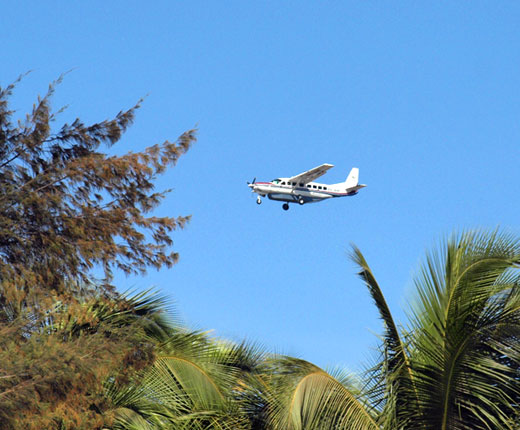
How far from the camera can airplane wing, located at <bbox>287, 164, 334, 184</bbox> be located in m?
48.0

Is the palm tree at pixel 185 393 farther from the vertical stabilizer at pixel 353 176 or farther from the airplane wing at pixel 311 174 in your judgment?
the vertical stabilizer at pixel 353 176

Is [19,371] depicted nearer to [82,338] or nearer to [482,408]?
[82,338]

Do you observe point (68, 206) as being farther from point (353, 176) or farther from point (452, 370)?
point (353, 176)

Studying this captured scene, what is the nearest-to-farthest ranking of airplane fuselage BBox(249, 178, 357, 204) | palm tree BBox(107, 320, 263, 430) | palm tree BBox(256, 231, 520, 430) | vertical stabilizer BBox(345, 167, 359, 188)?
palm tree BBox(256, 231, 520, 430)
palm tree BBox(107, 320, 263, 430)
airplane fuselage BBox(249, 178, 357, 204)
vertical stabilizer BBox(345, 167, 359, 188)

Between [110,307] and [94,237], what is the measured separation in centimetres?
131

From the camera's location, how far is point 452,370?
432 inches

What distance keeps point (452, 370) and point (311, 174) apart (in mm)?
38062

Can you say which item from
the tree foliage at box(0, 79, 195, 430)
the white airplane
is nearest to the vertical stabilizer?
the white airplane

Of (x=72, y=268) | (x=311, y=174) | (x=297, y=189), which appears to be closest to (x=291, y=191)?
(x=297, y=189)

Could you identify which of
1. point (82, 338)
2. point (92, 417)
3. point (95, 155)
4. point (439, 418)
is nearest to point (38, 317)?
point (82, 338)

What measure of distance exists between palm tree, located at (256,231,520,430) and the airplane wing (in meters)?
36.5

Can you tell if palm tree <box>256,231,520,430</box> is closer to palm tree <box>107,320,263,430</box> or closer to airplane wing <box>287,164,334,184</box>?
palm tree <box>107,320,263,430</box>

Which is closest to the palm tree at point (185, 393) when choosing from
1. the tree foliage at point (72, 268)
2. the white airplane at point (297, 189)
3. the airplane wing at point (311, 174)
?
the tree foliage at point (72, 268)

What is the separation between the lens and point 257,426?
13.6 meters
